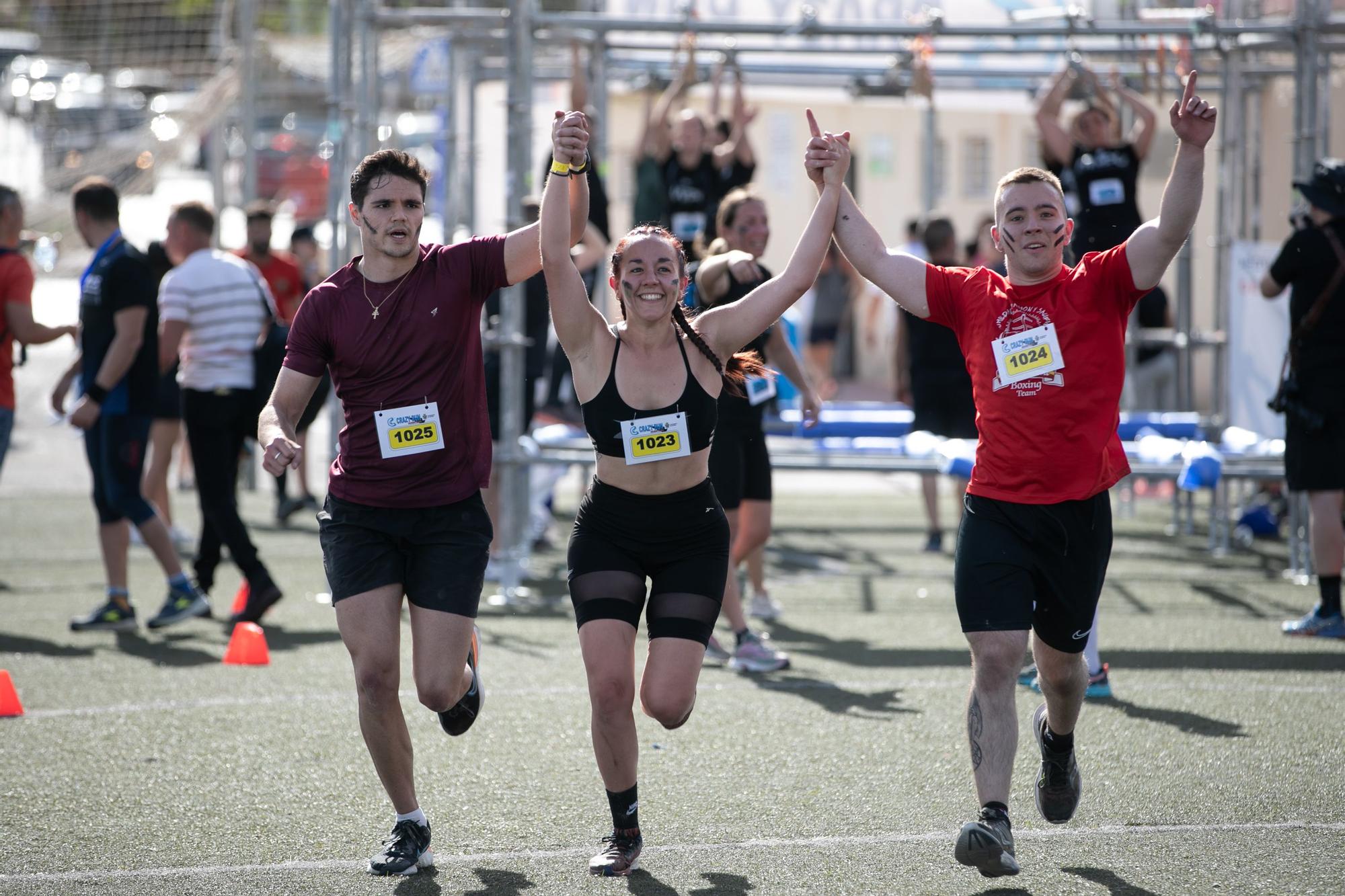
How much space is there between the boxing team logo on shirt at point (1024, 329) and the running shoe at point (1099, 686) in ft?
8.33

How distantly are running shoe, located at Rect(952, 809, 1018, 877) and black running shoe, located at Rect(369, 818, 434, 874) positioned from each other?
1.52 meters

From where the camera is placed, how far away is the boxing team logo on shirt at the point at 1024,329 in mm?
4363

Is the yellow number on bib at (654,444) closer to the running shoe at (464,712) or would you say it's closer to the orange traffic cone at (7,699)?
the running shoe at (464,712)

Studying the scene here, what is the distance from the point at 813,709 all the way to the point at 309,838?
2431mm

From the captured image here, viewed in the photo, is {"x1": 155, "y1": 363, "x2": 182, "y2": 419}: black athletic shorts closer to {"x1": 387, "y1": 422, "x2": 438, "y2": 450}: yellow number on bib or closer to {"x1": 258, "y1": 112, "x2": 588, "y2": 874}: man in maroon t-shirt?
{"x1": 258, "y1": 112, "x2": 588, "y2": 874}: man in maroon t-shirt

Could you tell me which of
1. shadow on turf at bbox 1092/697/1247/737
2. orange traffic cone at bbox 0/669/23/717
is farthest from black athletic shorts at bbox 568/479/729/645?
orange traffic cone at bbox 0/669/23/717

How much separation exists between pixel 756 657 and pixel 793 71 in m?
5.83

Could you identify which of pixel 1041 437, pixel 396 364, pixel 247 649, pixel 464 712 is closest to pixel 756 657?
pixel 247 649

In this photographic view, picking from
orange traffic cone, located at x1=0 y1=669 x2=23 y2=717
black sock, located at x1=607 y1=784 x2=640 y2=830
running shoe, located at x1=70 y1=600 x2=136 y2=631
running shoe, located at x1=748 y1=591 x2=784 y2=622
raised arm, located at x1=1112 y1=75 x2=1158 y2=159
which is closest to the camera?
black sock, located at x1=607 y1=784 x2=640 y2=830

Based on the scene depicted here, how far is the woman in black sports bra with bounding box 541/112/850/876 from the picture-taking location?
14.5ft

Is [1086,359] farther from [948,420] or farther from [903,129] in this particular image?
[903,129]

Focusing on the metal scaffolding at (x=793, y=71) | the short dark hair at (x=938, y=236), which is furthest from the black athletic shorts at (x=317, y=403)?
the short dark hair at (x=938, y=236)

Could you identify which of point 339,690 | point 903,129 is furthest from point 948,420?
point 903,129

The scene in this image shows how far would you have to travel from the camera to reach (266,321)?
8961 millimetres
